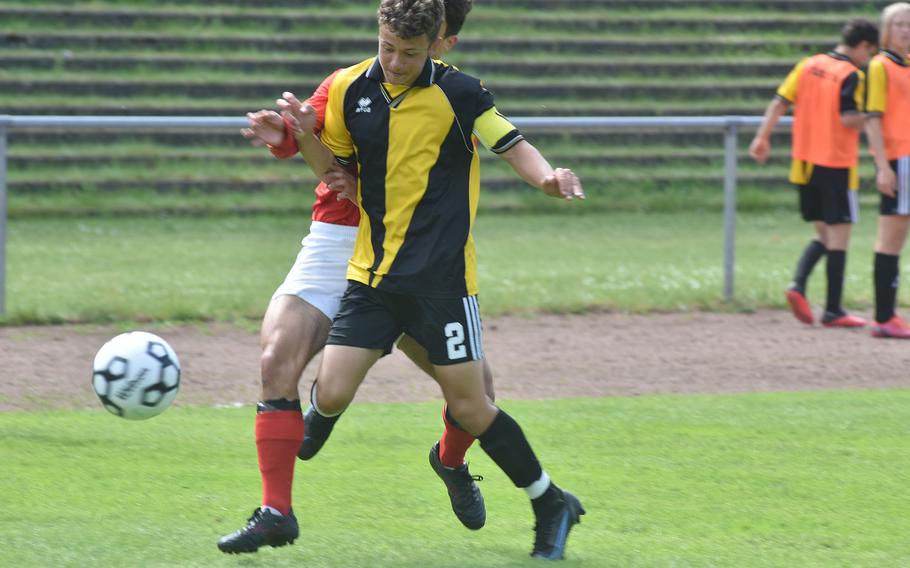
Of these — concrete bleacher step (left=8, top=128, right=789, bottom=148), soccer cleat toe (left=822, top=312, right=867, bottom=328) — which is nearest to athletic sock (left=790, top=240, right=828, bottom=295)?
soccer cleat toe (left=822, top=312, right=867, bottom=328)

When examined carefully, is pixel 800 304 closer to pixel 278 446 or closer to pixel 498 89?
pixel 278 446

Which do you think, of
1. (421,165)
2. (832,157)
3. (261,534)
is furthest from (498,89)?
(261,534)

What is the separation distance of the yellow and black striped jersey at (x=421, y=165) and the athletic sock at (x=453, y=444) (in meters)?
0.63

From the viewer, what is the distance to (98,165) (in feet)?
53.6

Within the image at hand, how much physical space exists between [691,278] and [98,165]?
8252mm

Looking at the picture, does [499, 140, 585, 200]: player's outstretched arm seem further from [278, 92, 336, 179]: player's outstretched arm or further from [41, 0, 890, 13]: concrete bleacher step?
[41, 0, 890, 13]: concrete bleacher step

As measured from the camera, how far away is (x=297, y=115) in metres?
4.49

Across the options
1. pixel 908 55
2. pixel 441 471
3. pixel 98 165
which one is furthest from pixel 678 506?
pixel 98 165

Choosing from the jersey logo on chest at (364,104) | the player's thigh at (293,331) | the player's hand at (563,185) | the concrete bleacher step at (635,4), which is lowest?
the player's thigh at (293,331)

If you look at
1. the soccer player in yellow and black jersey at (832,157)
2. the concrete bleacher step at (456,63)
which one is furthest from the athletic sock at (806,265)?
the concrete bleacher step at (456,63)

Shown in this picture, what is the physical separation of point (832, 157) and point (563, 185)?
581 cm

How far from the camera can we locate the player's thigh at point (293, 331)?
466cm

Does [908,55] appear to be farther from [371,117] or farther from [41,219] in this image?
[41,219]

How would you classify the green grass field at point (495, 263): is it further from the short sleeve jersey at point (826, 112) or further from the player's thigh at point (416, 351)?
the player's thigh at point (416, 351)
